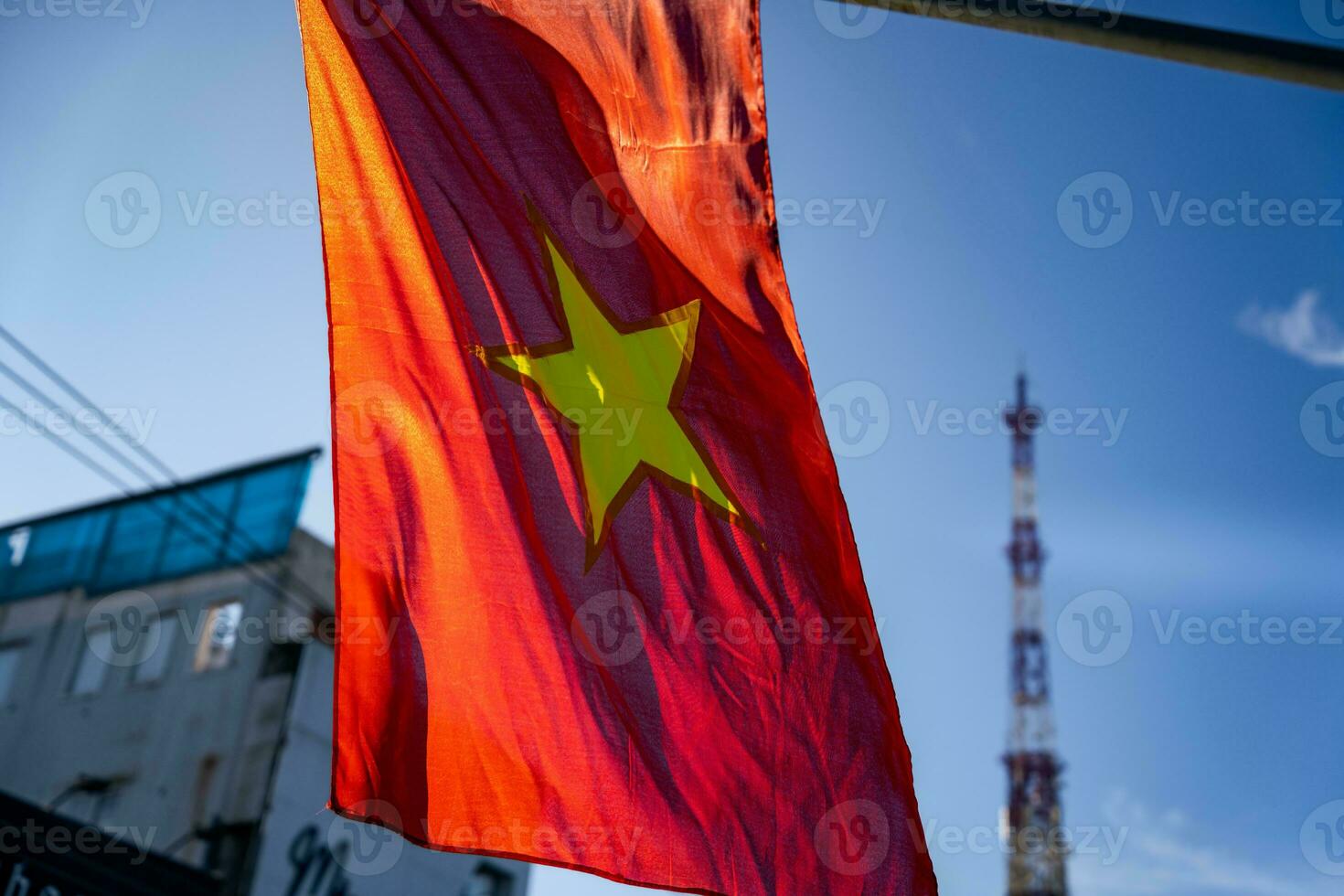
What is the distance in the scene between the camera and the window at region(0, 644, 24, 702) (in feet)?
79.9


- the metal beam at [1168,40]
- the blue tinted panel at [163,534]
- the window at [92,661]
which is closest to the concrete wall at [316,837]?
the blue tinted panel at [163,534]

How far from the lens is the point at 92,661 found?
24.2 meters

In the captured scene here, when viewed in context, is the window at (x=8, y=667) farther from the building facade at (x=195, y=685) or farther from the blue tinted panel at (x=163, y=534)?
the blue tinted panel at (x=163, y=534)

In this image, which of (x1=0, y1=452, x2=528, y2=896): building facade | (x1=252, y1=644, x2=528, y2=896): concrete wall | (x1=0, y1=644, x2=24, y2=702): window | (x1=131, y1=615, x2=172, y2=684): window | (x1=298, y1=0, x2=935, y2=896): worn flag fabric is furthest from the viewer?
(x1=0, y1=644, x2=24, y2=702): window

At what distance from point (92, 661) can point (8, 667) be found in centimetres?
157

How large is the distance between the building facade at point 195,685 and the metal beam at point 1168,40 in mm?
19658

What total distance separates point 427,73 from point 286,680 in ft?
64.5

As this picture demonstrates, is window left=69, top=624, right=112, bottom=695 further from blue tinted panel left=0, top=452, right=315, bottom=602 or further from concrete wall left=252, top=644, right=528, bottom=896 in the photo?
concrete wall left=252, top=644, right=528, bottom=896

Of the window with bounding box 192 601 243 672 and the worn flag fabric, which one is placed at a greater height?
the window with bounding box 192 601 243 672

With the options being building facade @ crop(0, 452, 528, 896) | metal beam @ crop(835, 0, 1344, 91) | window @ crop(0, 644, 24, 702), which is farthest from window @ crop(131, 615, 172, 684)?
metal beam @ crop(835, 0, 1344, 91)

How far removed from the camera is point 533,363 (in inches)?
194

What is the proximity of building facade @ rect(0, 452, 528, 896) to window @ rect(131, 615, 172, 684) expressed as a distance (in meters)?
0.03

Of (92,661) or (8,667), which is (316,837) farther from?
(8,667)

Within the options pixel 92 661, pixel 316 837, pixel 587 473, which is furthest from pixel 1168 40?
pixel 92 661
